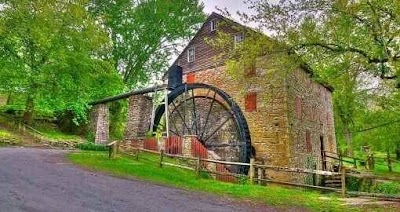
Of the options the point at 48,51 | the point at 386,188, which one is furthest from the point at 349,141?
the point at 48,51

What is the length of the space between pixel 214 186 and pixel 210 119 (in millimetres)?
9801

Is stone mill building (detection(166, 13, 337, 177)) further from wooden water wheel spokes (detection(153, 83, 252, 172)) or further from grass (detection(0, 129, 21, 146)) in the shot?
grass (detection(0, 129, 21, 146))

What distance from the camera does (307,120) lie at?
66.2ft

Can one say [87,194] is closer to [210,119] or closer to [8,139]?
[210,119]

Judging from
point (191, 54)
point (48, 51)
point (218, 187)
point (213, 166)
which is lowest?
point (218, 187)

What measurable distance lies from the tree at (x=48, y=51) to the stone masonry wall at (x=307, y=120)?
12.8 meters

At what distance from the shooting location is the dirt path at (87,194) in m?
6.54

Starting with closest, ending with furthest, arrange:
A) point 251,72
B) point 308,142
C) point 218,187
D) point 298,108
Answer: point 218,187
point 298,108
point 251,72
point 308,142

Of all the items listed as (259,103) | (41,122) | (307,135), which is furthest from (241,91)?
(41,122)

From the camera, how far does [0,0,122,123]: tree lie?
2127 cm

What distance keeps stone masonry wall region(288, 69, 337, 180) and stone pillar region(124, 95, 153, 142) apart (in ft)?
29.5

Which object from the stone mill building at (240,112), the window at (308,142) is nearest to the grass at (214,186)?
the stone mill building at (240,112)

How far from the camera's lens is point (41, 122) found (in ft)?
84.5

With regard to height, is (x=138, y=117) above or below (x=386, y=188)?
above
